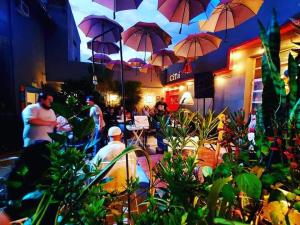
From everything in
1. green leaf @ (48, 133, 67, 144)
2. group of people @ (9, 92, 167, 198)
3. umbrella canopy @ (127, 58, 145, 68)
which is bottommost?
group of people @ (9, 92, 167, 198)

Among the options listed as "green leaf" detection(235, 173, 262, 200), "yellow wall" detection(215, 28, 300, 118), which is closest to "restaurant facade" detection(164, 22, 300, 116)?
"yellow wall" detection(215, 28, 300, 118)

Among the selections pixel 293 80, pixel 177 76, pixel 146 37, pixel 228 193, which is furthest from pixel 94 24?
pixel 177 76

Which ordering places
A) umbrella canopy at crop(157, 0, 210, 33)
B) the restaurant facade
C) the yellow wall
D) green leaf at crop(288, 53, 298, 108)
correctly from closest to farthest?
green leaf at crop(288, 53, 298, 108) < umbrella canopy at crop(157, 0, 210, 33) < the restaurant facade < the yellow wall

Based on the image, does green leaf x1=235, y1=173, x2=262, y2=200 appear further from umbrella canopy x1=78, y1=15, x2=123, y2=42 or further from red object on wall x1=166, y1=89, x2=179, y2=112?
red object on wall x1=166, y1=89, x2=179, y2=112

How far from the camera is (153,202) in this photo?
0.51m

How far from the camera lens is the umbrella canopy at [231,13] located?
149 inches

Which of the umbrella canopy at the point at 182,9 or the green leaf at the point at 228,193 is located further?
the umbrella canopy at the point at 182,9

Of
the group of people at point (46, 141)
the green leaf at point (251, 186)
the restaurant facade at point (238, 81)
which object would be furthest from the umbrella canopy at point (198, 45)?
the green leaf at point (251, 186)

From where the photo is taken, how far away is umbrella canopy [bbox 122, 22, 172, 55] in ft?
17.2

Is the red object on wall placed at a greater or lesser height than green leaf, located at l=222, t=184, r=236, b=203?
greater

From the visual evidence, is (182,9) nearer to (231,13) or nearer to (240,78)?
(231,13)

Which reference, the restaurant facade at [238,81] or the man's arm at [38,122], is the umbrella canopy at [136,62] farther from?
the man's arm at [38,122]

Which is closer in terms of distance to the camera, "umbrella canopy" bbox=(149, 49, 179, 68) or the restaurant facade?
the restaurant facade

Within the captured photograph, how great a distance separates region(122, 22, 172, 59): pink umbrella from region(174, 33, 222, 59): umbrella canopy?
826 millimetres
